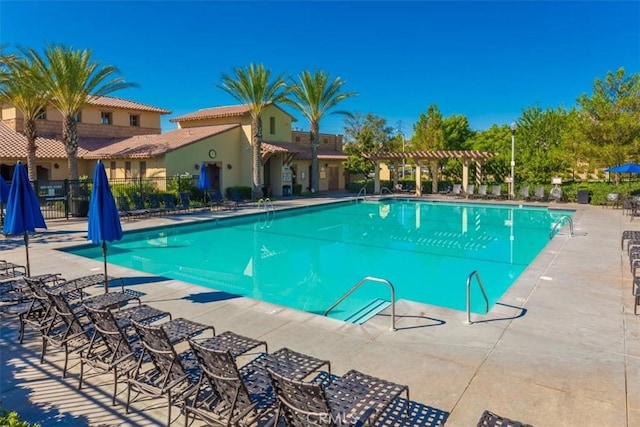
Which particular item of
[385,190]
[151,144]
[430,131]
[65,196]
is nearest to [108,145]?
[151,144]

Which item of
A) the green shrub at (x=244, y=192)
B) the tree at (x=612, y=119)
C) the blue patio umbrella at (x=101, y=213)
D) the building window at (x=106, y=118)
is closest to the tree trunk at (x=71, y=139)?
the green shrub at (x=244, y=192)

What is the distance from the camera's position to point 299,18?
91.9 feet

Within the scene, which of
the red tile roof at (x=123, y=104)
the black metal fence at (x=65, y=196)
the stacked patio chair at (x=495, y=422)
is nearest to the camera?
the stacked patio chair at (x=495, y=422)

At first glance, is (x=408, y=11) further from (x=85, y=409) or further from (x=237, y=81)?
(x=85, y=409)

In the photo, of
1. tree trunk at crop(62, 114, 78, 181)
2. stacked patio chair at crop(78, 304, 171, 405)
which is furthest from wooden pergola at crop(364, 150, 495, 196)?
stacked patio chair at crop(78, 304, 171, 405)

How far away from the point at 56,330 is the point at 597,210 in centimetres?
2380

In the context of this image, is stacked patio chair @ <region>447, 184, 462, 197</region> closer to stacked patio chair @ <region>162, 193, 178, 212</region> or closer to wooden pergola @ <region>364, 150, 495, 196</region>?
wooden pergola @ <region>364, 150, 495, 196</region>

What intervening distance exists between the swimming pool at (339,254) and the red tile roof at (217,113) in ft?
35.0

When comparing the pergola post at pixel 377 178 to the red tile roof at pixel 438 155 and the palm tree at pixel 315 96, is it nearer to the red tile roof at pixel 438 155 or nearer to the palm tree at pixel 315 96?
the red tile roof at pixel 438 155

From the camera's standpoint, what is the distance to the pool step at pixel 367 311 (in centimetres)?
828

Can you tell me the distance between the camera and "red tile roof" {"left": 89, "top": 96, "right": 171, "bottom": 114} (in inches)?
1283

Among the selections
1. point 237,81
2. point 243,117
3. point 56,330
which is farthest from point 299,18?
point 56,330

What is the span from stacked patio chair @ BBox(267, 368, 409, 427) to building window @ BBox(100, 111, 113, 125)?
1328 inches

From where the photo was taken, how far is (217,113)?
107 feet
